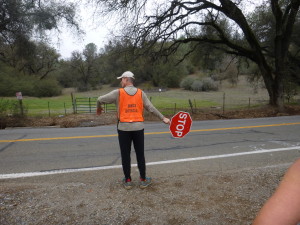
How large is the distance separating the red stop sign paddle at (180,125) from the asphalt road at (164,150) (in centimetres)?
107

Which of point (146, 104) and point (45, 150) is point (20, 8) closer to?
point (45, 150)

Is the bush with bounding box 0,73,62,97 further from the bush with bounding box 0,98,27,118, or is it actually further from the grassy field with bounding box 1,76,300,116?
the bush with bounding box 0,98,27,118

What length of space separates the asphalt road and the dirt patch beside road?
817mm

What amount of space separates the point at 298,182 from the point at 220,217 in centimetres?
245

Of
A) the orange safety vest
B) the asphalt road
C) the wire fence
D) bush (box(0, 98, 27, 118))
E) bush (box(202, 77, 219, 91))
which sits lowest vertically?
the asphalt road

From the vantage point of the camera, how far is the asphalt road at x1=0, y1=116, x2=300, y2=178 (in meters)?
5.48

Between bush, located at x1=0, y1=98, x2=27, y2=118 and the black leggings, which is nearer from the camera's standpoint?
the black leggings

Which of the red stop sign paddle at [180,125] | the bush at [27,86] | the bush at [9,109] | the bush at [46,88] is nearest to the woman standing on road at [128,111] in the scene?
the red stop sign paddle at [180,125]

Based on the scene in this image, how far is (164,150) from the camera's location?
22.0 ft

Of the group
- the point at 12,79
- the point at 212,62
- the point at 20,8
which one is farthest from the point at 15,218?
the point at 12,79

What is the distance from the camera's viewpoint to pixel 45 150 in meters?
6.86

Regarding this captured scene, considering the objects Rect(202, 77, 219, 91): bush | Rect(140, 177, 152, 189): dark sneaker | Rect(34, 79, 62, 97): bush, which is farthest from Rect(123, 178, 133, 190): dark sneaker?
Rect(202, 77, 219, 91): bush

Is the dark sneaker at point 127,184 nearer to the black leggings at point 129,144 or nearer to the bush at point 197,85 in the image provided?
the black leggings at point 129,144

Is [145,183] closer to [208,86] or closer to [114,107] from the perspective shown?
[114,107]
